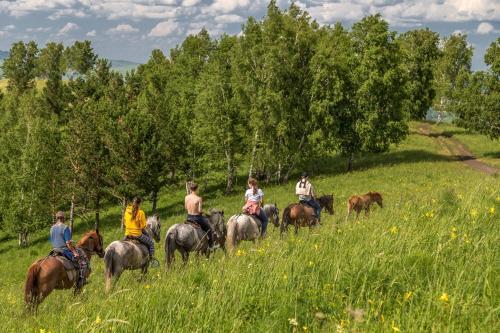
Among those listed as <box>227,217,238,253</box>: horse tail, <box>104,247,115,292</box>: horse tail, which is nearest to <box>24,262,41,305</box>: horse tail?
<box>104,247,115,292</box>: horse tail

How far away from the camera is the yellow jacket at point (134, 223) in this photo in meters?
14.0

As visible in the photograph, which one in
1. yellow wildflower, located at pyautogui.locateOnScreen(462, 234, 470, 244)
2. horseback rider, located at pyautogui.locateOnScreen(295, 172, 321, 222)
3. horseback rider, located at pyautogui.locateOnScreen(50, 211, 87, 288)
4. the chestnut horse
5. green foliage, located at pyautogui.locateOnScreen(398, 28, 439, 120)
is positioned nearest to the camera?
yellow wildflower, located at pyautogui.locateOnScreen(462, 234, 470, 244)

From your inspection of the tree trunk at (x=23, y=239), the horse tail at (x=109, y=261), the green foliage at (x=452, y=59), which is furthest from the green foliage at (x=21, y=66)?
the horse tail at (x=109, y=261)

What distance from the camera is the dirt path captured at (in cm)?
5321

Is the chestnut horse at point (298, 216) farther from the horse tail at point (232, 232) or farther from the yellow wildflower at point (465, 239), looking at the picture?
the yellow wildflower at point (465, 239)

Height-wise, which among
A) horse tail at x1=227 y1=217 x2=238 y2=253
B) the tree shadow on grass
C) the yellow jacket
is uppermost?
the yellow jacket

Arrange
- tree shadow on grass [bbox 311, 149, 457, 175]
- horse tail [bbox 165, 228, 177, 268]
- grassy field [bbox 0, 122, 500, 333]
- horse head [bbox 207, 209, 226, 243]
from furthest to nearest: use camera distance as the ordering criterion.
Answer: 1. tree shadow on grass [bbox 311, 149, 457, 175]
2. horse head [bbox 207, 209, 226, 243]
3. horse tail [bbox 165, 228, 177, 268]
4. grassy field [bbox 0, 122, 500, 333]

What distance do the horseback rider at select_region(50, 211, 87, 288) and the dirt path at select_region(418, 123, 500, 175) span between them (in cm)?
4458

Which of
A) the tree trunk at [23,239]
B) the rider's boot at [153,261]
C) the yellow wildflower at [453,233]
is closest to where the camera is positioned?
the yellow wildflower at [453,233]

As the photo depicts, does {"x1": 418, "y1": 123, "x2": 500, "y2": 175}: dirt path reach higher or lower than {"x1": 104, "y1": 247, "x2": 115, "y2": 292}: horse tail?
lower

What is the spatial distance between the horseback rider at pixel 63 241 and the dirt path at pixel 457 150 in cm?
4458

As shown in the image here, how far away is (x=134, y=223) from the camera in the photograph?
14.1m

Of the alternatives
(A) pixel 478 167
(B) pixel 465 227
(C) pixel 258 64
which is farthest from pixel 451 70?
(B) pixel 465 227

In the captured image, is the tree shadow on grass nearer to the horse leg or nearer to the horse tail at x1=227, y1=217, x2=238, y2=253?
the horse tail at x1=227, y1=217, x2=238, y2=253
